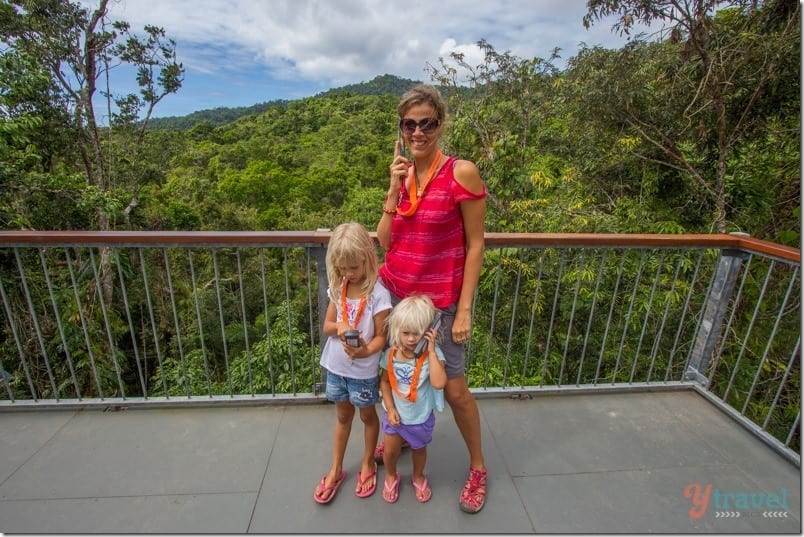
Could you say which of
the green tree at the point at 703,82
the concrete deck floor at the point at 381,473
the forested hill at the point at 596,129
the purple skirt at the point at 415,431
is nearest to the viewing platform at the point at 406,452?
the concrete deck floor at the point at 381,473

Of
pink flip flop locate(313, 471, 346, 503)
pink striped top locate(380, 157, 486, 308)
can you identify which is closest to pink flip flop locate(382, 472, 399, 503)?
pink flip flop locate(313, 471, 346, 503)

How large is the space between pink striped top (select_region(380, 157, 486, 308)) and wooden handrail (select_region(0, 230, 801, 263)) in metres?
0.53

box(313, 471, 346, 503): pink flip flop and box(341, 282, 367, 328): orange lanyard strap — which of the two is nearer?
box(341, 282, 367, 328): orange lanyard strap

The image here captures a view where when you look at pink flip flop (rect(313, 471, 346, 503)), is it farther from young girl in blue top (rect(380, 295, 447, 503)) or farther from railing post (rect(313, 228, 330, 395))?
railing post (rect(313, 228, 330, 395))

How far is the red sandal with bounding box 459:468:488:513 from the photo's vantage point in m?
1.69

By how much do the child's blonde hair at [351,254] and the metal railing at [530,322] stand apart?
36 centimetres

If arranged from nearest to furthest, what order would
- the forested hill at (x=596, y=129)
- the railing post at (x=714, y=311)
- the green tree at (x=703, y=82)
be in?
the railing post at (x=714, y=311)
the green tree at (x=703, y=82)
the forested hill at (x=596, y=129)

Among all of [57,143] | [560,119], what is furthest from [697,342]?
[57,143]

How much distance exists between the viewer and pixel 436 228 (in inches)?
57.7

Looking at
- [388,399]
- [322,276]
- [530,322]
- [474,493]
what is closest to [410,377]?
[388,399]

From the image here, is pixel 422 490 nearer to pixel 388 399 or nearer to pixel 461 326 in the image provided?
pixel 388 399

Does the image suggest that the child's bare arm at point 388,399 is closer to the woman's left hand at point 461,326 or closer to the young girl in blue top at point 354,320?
the young girl in blue top at point 354,320

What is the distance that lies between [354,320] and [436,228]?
0.49m

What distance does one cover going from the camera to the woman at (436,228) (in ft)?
4.62
